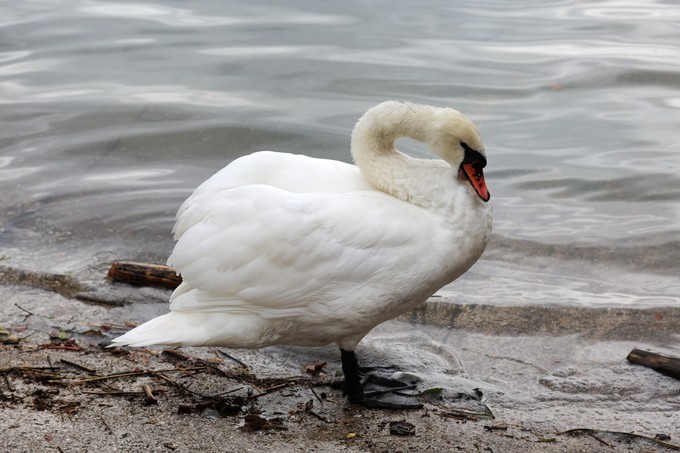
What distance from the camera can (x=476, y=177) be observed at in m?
4.55

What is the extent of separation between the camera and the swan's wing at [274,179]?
4.59m

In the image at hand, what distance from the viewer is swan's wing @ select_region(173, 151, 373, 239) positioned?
4590 mm

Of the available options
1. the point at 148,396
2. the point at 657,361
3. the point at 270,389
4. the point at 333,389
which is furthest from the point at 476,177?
the point at 148,396

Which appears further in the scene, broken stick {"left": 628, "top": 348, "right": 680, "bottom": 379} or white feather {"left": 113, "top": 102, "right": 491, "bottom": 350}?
broken stick {"left": 628, "top": 348, "right": 680, "bottom": 379}

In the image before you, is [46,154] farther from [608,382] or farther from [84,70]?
[608,382]

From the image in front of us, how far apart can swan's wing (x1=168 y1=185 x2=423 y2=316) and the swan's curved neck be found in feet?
0.81

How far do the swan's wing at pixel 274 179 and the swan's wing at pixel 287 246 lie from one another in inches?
5.7

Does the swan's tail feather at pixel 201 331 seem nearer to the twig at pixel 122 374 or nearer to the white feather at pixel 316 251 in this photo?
the white feather at pixel 316 251

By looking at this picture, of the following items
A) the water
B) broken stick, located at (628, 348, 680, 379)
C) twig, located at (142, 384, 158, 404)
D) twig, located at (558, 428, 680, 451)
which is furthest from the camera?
the water

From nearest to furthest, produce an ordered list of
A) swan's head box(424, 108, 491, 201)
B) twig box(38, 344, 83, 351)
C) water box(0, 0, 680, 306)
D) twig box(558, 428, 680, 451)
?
twig box(558, 428, 680, 451), swan's head box(424, 108, 491, 201), twig box(38, 344, 83, 351), water box(0, 0, 680, 306)

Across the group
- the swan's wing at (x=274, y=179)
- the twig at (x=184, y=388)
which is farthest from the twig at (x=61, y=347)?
the swan's wing at (x=274, y=179)

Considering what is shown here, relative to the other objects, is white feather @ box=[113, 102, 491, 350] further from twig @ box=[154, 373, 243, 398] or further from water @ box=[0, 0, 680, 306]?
water @ box=[0, 0, 680, 306]

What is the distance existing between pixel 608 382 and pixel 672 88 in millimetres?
6323

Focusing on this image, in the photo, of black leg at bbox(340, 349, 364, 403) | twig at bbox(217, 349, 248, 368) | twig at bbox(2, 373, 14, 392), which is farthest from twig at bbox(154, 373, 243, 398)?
twig at bbox(2, 373, 14, 392)
